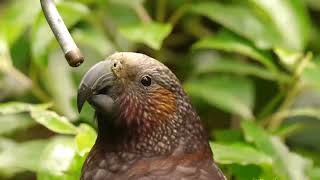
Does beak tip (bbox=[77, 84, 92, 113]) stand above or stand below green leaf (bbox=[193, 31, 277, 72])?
below

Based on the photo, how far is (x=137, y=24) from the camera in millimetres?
2123

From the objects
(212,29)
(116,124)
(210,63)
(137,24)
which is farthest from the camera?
(212,29)

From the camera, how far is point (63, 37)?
1151 mm

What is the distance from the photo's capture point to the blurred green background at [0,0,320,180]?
177cm

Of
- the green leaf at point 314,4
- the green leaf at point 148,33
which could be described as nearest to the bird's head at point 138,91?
the green leaf at point 148,33

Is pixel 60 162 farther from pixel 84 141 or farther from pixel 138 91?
pixel 138 91

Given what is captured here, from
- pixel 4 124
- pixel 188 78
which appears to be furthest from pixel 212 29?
pixel 4 124

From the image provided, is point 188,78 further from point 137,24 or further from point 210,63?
point 137,24

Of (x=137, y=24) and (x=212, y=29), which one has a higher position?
(x=212, y=29)

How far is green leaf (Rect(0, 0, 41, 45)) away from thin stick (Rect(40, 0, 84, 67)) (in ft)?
2.73

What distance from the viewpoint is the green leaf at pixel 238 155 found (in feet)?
5.66

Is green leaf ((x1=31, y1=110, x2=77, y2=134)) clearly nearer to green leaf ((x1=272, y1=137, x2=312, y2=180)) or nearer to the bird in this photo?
the bird

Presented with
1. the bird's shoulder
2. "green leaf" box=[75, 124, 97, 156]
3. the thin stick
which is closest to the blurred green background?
"green leaf" box=[75, 124, 97, 156]

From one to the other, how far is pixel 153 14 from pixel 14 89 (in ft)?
1.29
